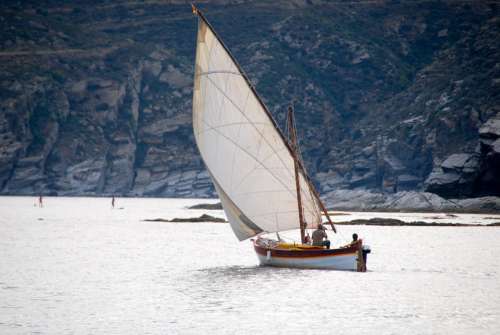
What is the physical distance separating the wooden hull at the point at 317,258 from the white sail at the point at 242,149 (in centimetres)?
136

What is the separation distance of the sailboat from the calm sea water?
1.38 m

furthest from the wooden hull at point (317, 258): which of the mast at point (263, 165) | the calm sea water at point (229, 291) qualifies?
the mast at point (263, 165)

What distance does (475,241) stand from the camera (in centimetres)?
7869

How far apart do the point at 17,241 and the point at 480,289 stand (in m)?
42.2

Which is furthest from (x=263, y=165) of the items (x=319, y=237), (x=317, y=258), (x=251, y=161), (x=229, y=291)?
(x=229, y=291)

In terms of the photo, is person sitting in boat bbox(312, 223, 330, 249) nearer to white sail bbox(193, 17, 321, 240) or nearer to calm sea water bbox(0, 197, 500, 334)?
white sail bbox(193, 17, 321, 240)

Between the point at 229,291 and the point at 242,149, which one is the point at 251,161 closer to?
the point at 242,149

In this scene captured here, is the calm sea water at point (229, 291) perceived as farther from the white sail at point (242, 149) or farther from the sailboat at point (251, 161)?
the white sail at point (242, 149)

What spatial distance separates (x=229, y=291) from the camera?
4228 cm

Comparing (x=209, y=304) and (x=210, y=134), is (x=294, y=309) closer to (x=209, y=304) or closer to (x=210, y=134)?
(x=209, y=304)

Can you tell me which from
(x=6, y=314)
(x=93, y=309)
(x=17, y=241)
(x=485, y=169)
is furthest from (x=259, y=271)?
(x=485, y=169)

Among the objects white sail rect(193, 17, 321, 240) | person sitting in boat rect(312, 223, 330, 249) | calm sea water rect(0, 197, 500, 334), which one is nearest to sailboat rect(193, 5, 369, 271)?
white sail rect(193, 17, 321, 240)

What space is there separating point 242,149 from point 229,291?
9.52 m

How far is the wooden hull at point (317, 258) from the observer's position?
4834 centimetres
